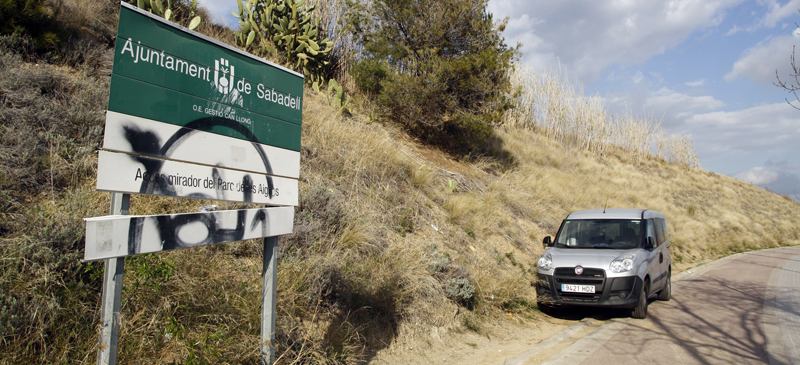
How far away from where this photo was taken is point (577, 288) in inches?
268

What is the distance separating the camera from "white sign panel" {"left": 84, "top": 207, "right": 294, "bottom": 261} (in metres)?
2.34

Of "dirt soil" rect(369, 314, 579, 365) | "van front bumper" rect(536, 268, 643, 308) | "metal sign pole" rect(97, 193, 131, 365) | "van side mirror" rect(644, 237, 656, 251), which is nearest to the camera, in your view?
"metal sign pole" rect(97, 193, 131, 365)

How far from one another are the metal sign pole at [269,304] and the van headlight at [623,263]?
18.1 ft

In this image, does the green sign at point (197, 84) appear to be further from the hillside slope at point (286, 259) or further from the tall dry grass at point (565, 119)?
the tall dry grass at point (565, 119)

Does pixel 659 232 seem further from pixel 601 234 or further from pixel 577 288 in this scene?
pixel 577 288

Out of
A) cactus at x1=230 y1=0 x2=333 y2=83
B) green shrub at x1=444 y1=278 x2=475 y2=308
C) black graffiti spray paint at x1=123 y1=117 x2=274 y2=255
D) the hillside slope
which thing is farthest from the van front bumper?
cactus at x1=230 y1=0 x2=333 y2=83

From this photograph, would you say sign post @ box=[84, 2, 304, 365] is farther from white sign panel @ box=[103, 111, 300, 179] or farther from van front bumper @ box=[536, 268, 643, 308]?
van front bumper @ box=[536, 268, 643, 308]

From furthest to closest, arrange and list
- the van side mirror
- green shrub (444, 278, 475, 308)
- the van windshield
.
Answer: the van windshield
the van side mirror
green shrub (444, 278, 475, 308)

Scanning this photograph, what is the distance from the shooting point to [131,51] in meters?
2.57

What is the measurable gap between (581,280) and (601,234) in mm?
1574

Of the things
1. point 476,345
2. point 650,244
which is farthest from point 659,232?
point 476,345

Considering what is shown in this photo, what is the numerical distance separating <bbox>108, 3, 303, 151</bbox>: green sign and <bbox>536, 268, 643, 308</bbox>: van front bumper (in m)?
5.19

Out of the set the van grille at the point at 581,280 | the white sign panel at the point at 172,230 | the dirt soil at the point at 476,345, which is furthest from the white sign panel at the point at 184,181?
the van grille at the point at 581,280

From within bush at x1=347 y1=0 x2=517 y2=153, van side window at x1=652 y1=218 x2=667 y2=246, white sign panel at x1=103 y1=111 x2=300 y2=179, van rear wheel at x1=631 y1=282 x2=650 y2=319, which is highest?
bush at x1=347 y1=0 x2=517 y2=153
